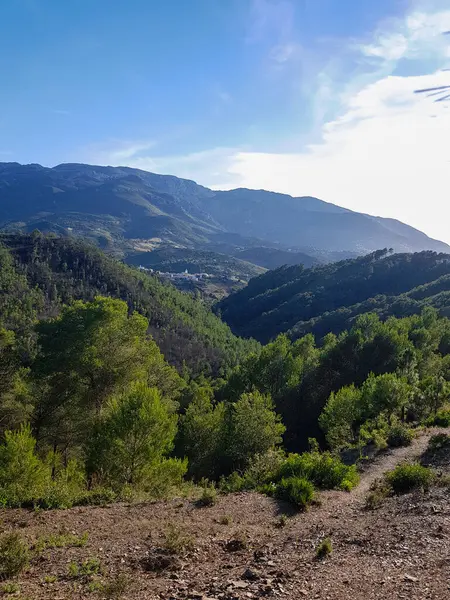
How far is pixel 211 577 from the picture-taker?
8.41 metres

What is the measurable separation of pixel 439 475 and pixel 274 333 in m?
126

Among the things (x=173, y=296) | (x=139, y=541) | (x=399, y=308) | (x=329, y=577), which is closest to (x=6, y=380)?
(x=139, y=541)

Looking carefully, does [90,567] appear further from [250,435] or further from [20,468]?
[250,435]

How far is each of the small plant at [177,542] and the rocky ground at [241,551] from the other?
25 mm

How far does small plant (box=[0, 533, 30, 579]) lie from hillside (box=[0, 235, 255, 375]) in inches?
2861

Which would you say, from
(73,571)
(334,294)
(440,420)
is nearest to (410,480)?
(73,571)

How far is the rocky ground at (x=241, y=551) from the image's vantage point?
25.6 feet

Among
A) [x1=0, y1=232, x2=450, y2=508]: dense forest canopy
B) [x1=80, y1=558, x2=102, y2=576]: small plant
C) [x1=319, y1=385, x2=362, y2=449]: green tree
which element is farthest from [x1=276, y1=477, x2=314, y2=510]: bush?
[x1=319, y1=385, x2=362, y2=449]: green tree

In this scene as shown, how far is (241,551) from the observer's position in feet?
32.7

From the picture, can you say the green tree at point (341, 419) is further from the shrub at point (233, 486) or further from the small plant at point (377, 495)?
the shrub at point (233, 486)

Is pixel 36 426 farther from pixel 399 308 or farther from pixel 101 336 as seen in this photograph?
pixel 399 308

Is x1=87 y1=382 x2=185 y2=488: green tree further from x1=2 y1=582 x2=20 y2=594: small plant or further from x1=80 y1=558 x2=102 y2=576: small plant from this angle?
x1=2 y1=582 x2=20 y2=594: small plant

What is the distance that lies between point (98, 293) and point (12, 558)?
107 m

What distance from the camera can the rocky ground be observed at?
25.6 ft
